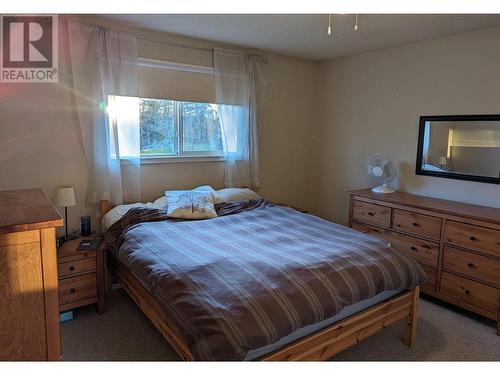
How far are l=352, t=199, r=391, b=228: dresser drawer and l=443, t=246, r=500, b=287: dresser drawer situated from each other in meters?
0.57

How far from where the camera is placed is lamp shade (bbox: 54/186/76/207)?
8.73 feet

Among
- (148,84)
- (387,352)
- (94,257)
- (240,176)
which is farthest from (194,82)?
(387,352)

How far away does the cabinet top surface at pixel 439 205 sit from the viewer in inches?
100

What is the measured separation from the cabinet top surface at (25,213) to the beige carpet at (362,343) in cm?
122

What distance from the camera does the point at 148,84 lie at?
3.14 m

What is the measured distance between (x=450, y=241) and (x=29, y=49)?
355 centimetres

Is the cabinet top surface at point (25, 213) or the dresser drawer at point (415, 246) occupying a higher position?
the cabinet top surface at point (25, 213)

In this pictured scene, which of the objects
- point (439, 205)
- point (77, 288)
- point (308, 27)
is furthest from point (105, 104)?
point (439, 205)

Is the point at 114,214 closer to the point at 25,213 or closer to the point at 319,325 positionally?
the point at 25,213

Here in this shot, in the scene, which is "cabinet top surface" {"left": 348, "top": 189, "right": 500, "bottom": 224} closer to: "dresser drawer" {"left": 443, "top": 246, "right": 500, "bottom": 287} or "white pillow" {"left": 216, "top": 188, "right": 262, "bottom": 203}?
"dresser drawer" {"left": 443, "top": 246, "right": 500, "bottom": 287}

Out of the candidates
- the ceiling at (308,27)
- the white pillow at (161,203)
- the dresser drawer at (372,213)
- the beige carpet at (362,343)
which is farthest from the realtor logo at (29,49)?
the dresser drawer at (372,213)

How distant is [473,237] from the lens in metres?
2.54

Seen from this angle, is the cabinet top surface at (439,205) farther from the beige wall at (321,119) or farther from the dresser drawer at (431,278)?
the dresser drawer at (431,278)
